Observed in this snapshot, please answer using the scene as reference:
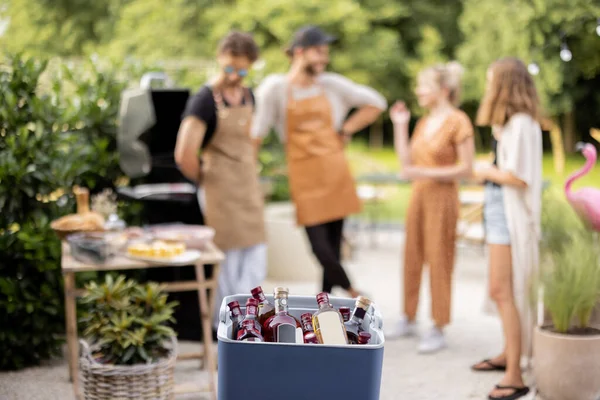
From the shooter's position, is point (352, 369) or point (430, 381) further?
point (430, 381)

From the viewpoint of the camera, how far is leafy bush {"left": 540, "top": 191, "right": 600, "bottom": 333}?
3.79 m

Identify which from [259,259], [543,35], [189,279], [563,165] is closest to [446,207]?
[259,259]

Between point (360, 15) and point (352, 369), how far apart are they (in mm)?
16217

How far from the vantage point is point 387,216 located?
42.7 ft

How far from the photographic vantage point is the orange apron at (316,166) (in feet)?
15.9

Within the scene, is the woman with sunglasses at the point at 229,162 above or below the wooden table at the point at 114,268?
above

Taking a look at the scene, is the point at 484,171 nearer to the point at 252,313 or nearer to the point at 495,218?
the point at 495,218

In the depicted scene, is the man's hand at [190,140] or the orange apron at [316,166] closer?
the man's hand at [190,140]

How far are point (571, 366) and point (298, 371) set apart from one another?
2038mm

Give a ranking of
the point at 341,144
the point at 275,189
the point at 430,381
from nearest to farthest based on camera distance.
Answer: the point at 430,381
the point at 341,144
the point at 275,189

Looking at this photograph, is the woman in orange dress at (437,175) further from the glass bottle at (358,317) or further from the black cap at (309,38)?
the glass bottle at (358,317)

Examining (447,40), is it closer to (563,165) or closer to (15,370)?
(563,165)

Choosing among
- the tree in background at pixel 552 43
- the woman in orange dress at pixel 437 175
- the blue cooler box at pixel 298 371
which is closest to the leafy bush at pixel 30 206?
the woman in orange dress at pixel 437 175

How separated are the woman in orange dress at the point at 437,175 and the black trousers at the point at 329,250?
16.1 inches
